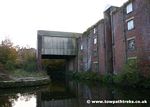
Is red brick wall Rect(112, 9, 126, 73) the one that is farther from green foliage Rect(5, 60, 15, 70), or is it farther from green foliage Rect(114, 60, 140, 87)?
green foliage Rect(5, 60, 15, 70)

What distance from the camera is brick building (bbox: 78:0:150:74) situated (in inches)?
847

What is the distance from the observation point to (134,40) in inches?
907

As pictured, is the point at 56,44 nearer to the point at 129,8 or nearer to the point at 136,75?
the point at 129,8

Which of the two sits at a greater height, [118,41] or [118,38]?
[118,38]

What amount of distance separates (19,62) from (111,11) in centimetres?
2090

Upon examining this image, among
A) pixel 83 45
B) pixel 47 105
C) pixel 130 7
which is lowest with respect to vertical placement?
pixel 47 105

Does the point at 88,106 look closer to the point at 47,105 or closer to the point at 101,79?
the point at 47,105

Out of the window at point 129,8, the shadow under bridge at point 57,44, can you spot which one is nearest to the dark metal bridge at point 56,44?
the shadow under bridge at point 57,44

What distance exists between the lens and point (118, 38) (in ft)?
86.9

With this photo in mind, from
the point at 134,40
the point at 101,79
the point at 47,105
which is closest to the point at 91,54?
the point at 101,79

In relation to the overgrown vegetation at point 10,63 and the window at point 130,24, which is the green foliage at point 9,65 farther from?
the window at point 130,24

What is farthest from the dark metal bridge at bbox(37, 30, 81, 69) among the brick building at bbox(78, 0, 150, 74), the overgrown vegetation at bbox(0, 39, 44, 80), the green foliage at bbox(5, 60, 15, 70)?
the green foliage at bbox(5, 60, 15, 70)

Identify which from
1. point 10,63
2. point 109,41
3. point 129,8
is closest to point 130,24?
point 129,8

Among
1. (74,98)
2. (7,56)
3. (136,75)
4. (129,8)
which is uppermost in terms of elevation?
(129,8)
